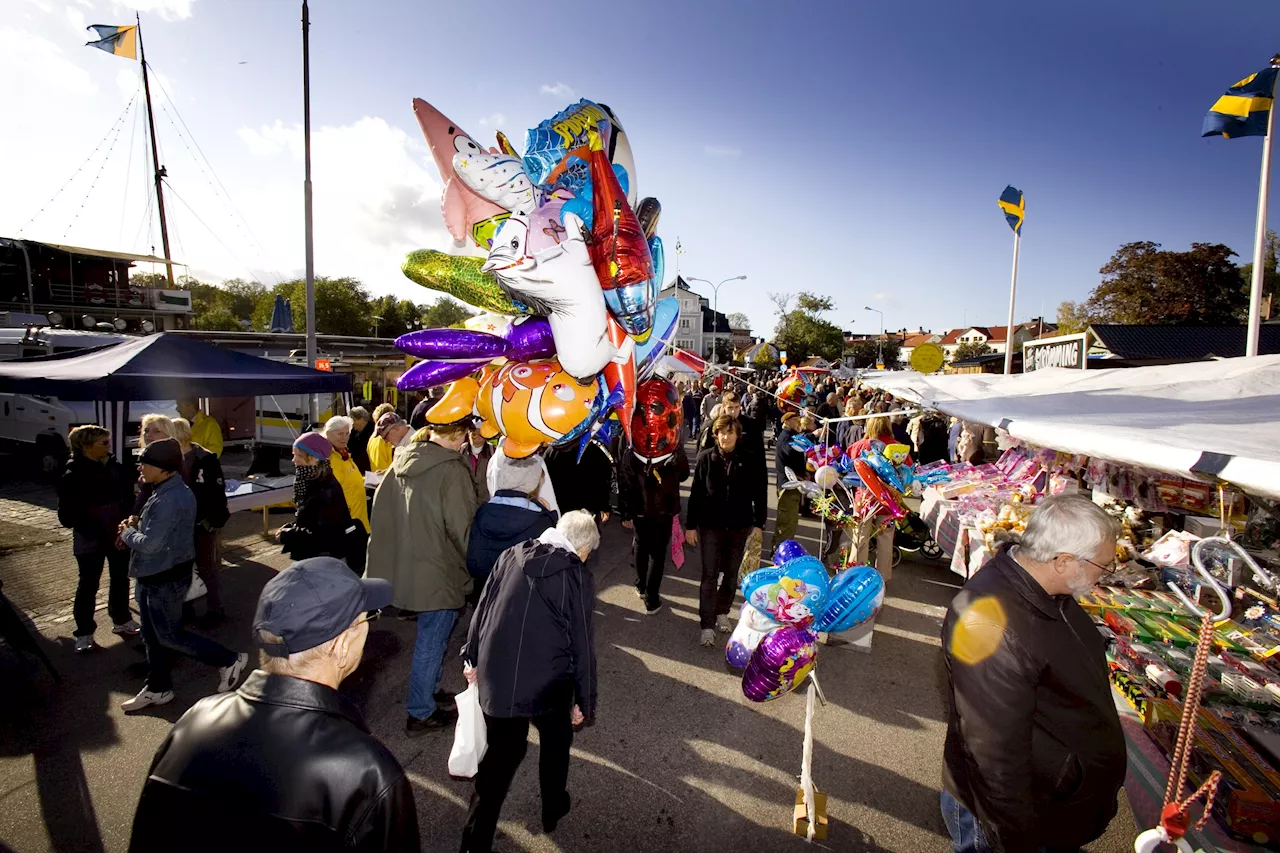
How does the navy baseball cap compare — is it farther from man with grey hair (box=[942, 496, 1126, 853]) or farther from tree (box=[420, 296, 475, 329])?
tree (box=[420, 296, 475, 329])

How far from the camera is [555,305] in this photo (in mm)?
2729

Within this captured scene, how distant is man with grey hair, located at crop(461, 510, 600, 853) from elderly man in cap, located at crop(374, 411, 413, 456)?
119 inches

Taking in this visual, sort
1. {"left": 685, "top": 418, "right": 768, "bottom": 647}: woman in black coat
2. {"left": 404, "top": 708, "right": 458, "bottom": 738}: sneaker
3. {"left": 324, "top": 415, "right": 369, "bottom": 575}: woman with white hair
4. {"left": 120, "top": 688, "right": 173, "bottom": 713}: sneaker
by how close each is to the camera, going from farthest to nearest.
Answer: {"left": 685, "top": 418, "right": 768, "bottom": 647}: woman in black coat
{"left": 324, "top": 415, "right": 369, "bottom": 575}: woman with white hair
{"left": 120, "top": 688, "right": 173, "bottom": 713}: sneaker
{"left": 404, "top": 708, "right": 458, "bottom": 738}: sneaker

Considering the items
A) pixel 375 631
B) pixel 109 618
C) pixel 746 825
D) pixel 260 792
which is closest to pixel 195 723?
pixel 260 792

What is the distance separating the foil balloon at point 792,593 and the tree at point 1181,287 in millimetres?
30489

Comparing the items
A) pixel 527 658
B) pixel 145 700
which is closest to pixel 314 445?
pixel 145 700

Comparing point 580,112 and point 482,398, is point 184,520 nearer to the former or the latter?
point 482,398

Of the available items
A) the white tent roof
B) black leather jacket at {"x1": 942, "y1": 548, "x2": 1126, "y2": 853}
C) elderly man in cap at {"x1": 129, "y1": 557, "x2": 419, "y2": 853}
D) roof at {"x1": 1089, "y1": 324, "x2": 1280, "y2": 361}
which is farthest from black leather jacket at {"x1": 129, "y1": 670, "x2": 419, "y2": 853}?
roof at {"x1": 1089, "y1": 324, "x2": 1280, "y2": 361}

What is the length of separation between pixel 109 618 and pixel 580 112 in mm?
5239

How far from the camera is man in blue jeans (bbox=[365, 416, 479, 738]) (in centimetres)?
313

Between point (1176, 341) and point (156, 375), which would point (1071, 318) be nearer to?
point (1176, 341)

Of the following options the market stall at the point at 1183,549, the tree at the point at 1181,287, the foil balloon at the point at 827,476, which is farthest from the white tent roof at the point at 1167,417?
the tree at the point at 1181,287

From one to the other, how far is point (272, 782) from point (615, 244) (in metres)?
2.39

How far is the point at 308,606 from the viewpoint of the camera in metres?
1.38
